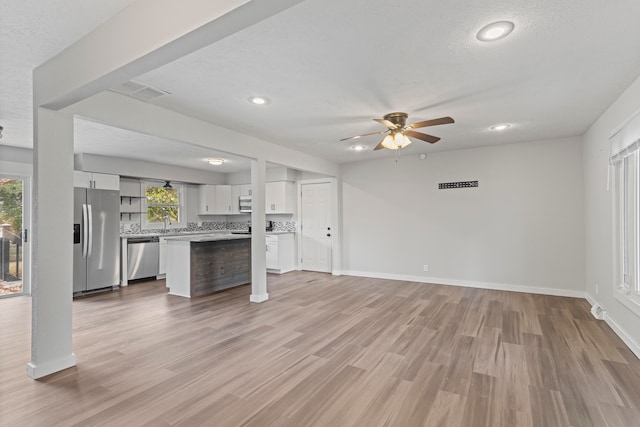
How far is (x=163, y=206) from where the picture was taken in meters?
7.47

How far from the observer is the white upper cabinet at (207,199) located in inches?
314

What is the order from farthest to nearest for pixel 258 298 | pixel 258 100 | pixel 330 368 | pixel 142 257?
pixel 142 257 → pixel 258 298 → pixel 258 100 → pixel 330 368

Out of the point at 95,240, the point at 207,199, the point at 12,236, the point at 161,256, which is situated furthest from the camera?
the point at 207,199

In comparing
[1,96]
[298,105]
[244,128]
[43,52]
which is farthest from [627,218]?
[1,96]

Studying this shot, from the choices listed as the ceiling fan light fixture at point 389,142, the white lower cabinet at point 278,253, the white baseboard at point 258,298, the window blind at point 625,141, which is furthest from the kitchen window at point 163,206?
the window blind at point 625,141

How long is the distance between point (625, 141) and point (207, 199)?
7.72 meters

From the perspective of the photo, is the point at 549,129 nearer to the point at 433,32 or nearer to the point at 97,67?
the point at 433,32

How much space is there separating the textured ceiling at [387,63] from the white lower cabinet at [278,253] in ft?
11.1

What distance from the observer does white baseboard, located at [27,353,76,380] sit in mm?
2494

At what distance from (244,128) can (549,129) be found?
433 centimetres

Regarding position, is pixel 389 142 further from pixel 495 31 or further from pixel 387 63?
pixel 495 31

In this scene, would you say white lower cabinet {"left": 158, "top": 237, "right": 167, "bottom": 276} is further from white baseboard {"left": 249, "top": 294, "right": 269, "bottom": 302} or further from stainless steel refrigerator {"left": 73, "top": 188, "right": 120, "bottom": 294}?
white baseboard {"left": 249, "top": 294, "right": 269, "bottom": 302}

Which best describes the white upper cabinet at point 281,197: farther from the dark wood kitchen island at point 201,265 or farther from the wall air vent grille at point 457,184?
the wall air vent grille at point 457,184

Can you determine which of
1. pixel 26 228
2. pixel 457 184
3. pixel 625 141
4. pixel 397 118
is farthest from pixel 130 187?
pixel 625 141
